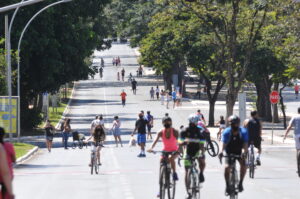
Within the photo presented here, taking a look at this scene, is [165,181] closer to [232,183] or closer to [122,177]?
[232,183]

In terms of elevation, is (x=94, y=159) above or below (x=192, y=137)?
below

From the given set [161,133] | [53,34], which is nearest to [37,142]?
[53,34]

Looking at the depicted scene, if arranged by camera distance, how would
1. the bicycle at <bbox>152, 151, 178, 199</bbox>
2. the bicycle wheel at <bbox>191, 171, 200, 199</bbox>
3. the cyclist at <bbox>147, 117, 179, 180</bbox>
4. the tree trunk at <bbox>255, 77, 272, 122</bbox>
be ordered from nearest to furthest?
the bicycle wheel at <bbox>191, 171, 200, 199</bbox> → the bicycle at <bbox>152, 151, 178, 199</bbox> → the cyclist at <bbox>147, 117, 179, 180</bbox> → the tree trunk at <bbox>255, 77, 272, 122</bbox>

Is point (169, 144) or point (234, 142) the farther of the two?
point (169, 144)

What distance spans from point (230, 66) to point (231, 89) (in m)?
1.51

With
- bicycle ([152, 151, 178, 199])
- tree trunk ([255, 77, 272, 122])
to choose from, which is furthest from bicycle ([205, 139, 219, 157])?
tree trunk ([255, 77, 272, 122])

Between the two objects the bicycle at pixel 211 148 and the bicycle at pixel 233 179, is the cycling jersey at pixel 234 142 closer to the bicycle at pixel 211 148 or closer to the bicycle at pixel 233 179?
the bicycle at pixel 233 179

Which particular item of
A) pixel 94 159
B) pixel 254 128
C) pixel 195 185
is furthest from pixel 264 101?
pixel 195 185

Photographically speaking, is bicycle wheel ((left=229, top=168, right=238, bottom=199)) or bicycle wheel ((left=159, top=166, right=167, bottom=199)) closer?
bicycle wheel ((left=229, top=168, right=238, bottom=199))

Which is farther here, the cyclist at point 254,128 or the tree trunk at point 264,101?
the tree trunk at point 264,101

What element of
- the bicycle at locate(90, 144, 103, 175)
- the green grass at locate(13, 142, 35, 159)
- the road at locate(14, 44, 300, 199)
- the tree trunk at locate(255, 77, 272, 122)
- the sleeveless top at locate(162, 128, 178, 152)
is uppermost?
the tree trunk at locate(255, 77, 272, 122)

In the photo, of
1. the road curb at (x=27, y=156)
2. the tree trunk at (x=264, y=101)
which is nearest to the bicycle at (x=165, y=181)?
the road curb at (x=27, y=156)

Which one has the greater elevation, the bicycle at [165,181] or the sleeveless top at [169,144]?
the sleeveless top at [169,144]

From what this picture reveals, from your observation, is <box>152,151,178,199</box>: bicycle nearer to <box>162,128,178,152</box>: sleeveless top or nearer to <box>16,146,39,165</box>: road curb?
<box>162,128,178,152</box>: sleeveless top
